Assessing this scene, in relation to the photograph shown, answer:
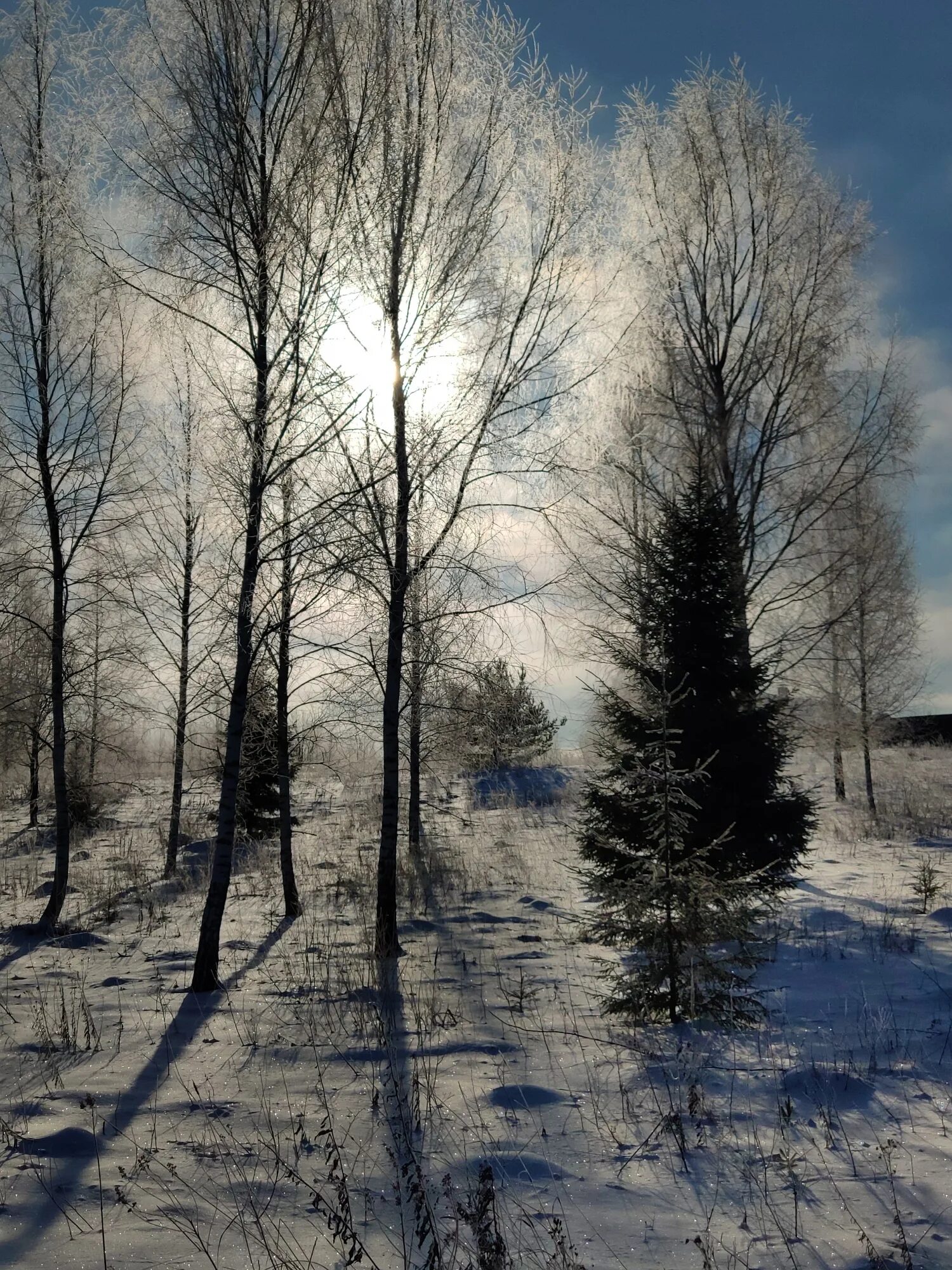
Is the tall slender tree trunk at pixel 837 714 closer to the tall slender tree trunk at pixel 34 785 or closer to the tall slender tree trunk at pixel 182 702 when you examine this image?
the tall slender tree trunk at pixel 182 702

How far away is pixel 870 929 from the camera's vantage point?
7.93m

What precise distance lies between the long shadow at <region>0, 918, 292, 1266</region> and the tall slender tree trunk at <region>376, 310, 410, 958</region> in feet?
7.62

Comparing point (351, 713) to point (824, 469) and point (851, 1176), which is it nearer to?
point (851, 1176)

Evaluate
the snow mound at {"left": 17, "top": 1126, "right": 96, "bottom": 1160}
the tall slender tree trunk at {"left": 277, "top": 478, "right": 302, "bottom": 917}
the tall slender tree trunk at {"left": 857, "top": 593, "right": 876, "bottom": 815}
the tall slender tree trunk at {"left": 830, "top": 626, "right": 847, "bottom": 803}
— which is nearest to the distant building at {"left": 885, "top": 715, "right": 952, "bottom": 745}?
the tall slender tree trunk at {"left": 830, "top": 626, "right": 847, "bottom": 803}

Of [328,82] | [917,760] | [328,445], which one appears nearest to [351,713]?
[328,445]

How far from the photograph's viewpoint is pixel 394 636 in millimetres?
8266

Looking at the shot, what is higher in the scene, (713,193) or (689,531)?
(713,193)

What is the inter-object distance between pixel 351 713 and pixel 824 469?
7.78 metres

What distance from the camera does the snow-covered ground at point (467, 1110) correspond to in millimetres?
2785

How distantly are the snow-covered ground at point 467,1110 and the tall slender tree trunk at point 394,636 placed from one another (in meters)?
0.85

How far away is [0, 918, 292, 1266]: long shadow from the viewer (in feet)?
9.38

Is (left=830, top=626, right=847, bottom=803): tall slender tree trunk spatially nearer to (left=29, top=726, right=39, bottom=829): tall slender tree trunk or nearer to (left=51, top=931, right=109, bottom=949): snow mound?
(left=51, top=931, right=109, bottom=949): snow mound

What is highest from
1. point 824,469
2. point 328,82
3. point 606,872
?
point 328,82

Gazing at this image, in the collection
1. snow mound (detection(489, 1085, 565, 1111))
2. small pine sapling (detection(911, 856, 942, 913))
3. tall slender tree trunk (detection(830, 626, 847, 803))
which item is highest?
tall slender tree trunk (detection(830, 626, 847, 803))
